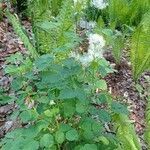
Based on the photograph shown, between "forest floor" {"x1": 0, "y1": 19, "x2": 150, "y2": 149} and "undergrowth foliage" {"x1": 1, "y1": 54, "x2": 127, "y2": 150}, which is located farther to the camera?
"forest floor" {"x1": 0, "y1": 19, "x2": 150, "y2": 149}

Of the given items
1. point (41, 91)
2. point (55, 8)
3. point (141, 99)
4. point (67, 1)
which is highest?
point (67, 1)

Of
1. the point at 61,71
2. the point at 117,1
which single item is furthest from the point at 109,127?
the point at 117,1

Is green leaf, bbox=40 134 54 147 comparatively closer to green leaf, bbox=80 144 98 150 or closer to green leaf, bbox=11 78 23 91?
green leaf, bbox=80 144 98 150

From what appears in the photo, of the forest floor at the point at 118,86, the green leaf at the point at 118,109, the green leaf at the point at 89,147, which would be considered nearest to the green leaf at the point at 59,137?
the green leaf at the point at 89,147

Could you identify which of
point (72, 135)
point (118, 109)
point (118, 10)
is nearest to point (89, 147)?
point (72, 135)

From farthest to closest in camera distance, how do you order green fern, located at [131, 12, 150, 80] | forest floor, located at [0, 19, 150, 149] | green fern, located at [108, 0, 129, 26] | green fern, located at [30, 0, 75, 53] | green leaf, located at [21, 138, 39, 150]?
green fern, located at [108, 0, 129, 26] < green fern, located at [131, 12, 150, 80] < forest floor, located at [0, 19, 150, 149] < green fern, located at [30, 0, 75, 53] < green leaf, located at [21, 138, 39, 150]

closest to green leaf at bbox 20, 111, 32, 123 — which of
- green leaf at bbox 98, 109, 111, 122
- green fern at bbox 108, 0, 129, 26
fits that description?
green leaf at bbox 98, 109, 111, 122

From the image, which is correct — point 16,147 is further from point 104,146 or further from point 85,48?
point 85,48

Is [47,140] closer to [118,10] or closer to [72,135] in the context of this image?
[72,135]
